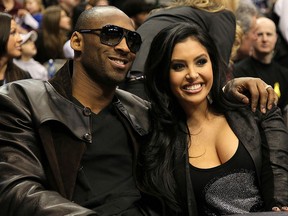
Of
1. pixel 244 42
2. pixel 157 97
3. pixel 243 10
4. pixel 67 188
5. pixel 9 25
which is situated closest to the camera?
pixel 67 188

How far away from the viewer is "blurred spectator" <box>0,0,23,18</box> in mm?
7609

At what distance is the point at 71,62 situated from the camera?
385cm

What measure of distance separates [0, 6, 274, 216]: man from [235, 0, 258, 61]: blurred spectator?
3.07 meters

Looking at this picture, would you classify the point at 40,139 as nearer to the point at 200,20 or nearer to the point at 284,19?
the point at 200,20

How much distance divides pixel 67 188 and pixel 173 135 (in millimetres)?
696

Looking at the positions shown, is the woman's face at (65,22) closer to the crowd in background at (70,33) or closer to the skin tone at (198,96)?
the crowd in background at (70,33)

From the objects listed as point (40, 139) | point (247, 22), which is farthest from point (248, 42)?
point (40, 139)

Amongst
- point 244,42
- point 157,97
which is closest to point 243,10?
point 244,42

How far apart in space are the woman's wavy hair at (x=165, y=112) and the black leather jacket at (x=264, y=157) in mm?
66

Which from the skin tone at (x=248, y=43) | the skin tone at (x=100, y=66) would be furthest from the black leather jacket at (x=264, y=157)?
the skin tone at (x=248, y=43)

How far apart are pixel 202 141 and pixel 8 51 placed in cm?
252

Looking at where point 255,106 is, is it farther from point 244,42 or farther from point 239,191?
point 244,42

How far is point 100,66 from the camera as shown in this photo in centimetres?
367

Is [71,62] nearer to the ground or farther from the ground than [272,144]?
farther from the ground
